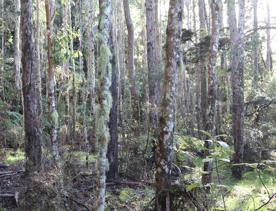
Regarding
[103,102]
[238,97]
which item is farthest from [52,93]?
[238,97]

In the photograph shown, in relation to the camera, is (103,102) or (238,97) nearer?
(103,102)

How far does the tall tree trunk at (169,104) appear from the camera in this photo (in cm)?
666

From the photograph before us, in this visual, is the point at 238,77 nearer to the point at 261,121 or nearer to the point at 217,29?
the point at 217,29

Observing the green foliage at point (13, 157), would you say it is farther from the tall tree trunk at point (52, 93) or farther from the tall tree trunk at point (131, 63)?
the tall tree trunk at point (131, 63)

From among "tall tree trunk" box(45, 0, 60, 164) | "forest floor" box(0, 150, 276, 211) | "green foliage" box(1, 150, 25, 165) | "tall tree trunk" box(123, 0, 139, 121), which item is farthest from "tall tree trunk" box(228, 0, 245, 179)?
"green foliage" box(1, 150, 25, 165)

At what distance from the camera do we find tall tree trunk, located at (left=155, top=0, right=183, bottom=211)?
666cm

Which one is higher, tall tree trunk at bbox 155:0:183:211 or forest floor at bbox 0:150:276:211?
tall tree trunk at bbox 155:0:183:211

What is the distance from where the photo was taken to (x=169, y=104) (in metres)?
6.78

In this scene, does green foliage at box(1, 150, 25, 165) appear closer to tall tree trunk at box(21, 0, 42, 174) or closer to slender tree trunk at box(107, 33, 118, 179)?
tall tree trunk at box(21, 0, 42, 174)

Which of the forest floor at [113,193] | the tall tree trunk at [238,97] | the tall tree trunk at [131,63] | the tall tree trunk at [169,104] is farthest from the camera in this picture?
the tall tree trunk at [131,63]

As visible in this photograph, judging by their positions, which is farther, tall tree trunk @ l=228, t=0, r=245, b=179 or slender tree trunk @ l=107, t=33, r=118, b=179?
tall tree trunk @ l=228, t=0, r=245, b=179

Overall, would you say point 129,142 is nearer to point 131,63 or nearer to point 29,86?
point 29,86

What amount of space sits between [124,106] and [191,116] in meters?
6.82

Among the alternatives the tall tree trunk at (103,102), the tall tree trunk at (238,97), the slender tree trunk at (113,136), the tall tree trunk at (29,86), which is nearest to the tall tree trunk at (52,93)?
the tall tree trunk at (29,86)
